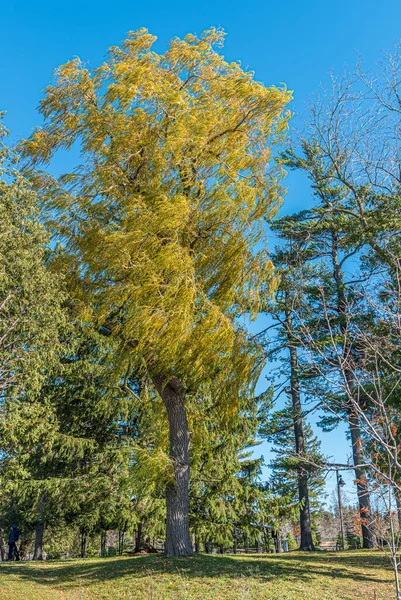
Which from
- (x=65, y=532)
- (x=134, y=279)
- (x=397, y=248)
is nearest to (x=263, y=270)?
(x=134, y=279)

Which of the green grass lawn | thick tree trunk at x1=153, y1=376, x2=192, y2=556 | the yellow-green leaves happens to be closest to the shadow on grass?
the green grass lawn

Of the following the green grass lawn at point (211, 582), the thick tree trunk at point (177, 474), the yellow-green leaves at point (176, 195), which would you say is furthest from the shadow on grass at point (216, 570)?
the yellow-green leaves at point (176, 195)

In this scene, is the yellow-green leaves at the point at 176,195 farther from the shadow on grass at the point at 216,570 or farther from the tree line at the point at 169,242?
the shadow on grass at the point at 216,570

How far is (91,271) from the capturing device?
9.50 metres

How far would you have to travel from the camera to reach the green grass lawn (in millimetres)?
6836

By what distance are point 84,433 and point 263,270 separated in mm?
10147

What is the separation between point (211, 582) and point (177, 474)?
2.12 metres

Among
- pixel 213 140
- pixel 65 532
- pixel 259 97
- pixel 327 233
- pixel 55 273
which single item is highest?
pixel 327 233

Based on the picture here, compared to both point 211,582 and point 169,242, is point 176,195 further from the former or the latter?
point 211,582

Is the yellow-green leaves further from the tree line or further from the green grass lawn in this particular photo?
the green grass lawn

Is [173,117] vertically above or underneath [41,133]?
underneath

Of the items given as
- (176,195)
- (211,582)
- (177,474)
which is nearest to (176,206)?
(176,195)

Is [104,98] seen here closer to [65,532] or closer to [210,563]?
[210,563]

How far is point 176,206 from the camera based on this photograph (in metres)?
8.54
